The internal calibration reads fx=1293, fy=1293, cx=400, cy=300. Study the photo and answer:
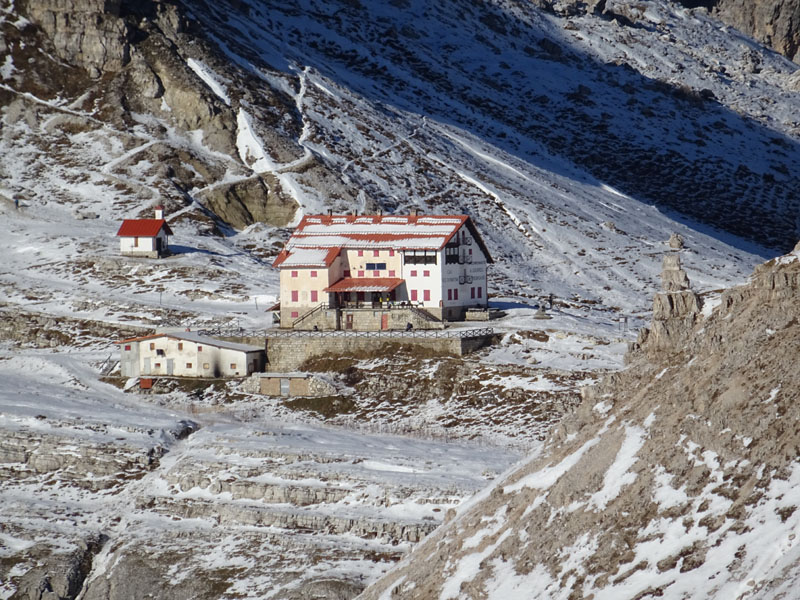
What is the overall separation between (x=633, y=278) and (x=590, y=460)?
340 ft

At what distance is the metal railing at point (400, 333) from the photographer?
87.2 metres

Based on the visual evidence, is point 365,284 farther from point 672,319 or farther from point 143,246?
point 672,319

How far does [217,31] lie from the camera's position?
18912cm

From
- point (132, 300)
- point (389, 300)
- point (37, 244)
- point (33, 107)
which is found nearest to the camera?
point (389, 300)

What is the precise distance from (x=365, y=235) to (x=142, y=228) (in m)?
31.9

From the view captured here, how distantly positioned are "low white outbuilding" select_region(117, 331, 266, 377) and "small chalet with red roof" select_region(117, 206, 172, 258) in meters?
31.1


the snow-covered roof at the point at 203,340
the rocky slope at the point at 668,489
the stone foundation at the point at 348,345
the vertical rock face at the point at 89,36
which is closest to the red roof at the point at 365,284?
the stone foundation at the point at 348,345

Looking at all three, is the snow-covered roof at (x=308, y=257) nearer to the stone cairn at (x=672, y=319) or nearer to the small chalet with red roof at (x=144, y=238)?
the small chalet with red roof at (x=144, y=238)

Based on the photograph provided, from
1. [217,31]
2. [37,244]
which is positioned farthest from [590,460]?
[217,31]

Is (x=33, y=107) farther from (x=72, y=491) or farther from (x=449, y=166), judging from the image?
(x=72, y=491)

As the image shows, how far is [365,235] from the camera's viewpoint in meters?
99.2

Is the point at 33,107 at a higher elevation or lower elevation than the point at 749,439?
higher

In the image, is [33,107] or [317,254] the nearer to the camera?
[317,254]

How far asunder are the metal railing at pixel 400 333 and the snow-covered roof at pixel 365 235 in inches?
247
